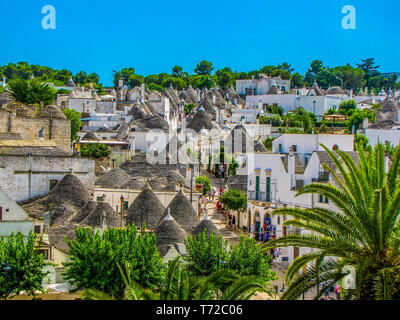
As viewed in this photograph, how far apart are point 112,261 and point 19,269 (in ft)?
10.9

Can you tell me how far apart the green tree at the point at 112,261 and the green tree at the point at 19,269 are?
4.41 feet

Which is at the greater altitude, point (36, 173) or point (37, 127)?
point (37, 127)

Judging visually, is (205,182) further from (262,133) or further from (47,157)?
(262,133)

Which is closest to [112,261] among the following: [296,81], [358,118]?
[358,118]

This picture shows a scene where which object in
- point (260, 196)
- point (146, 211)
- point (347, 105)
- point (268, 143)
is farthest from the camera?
point (347, 105)

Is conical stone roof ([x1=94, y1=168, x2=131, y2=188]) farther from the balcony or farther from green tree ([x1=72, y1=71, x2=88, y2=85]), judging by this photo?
green tree ([x1=72, y1=71, x2=88, y2=85])

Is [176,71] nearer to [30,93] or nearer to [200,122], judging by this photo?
[200,122]

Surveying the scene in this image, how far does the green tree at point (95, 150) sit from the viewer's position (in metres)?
56.9

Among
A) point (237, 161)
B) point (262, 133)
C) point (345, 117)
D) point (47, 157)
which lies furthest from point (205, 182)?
point (345, 117)

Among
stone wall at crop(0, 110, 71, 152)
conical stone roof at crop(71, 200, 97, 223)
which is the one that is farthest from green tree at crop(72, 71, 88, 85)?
conical stone roof at crop(71, 200, 97, 223)

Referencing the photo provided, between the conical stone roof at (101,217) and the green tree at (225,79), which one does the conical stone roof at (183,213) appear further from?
the green tree at (225,79)

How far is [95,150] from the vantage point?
57.5m

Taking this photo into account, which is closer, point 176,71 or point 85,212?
point 85,212

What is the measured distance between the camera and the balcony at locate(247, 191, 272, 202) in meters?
41.2
